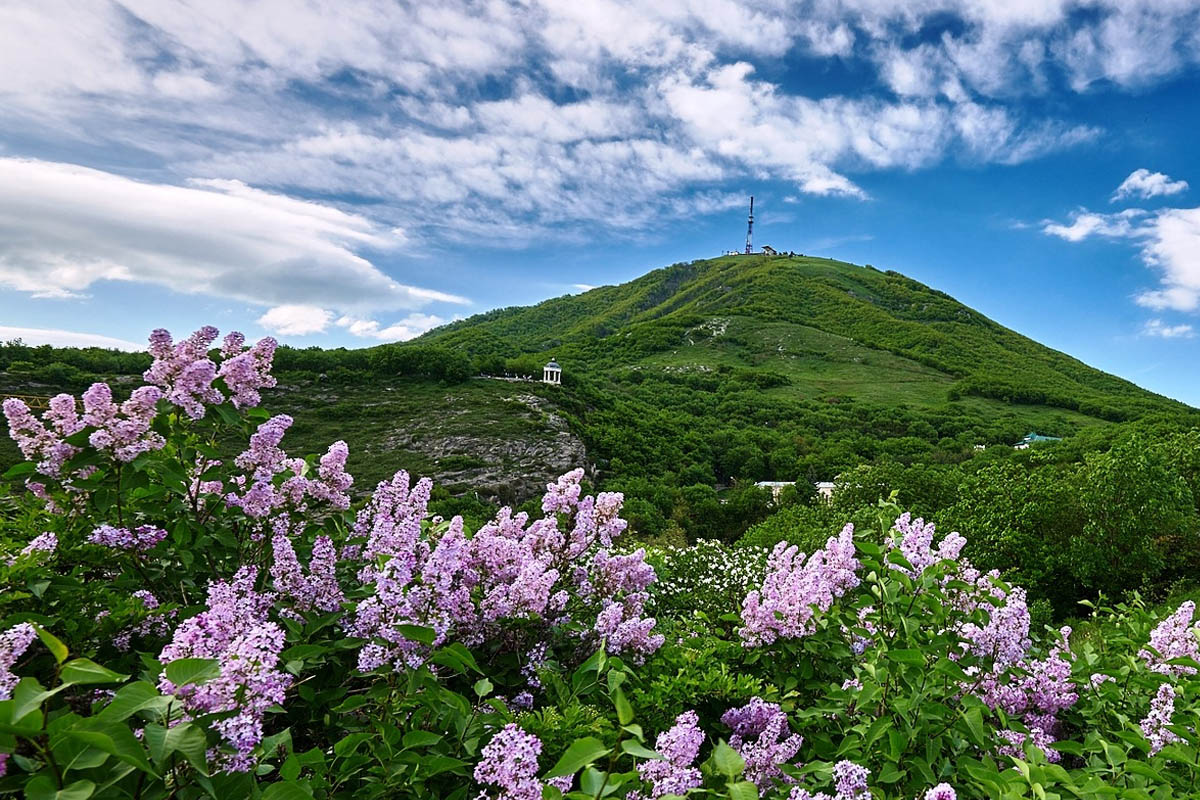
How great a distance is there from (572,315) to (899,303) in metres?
86.6

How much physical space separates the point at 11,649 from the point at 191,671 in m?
0.45

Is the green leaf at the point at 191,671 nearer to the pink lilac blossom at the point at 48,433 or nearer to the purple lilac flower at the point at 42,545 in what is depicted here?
the purple lilac flower at the point at 42,545

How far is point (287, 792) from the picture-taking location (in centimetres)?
130

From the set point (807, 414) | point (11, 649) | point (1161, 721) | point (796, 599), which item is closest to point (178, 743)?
point (11, 649)

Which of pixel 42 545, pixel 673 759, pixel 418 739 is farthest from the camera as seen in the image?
pixel 42 545

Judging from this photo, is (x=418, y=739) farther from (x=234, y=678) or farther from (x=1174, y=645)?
(x=1174, y=645)

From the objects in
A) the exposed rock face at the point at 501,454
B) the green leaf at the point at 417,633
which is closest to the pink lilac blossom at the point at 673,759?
the green leaf at the point at 417,633

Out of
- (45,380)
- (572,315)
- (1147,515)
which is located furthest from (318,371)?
(572,315)

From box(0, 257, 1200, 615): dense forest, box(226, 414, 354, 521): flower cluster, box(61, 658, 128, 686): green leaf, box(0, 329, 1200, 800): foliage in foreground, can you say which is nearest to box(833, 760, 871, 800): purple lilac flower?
box(0, 329, 1200, 800): foliage in foreground

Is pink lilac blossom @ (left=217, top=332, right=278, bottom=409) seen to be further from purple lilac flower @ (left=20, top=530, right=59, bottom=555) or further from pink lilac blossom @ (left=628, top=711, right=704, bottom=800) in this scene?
pink lilac blossom @ (left=628, top=711, right=704, bottom=800)

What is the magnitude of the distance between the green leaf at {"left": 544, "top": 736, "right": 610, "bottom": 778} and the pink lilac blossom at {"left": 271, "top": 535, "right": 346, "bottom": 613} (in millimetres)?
1362

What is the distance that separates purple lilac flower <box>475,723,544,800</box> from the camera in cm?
152

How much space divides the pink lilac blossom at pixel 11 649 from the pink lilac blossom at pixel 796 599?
2.72 metres

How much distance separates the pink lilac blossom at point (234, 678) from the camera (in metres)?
1.35
